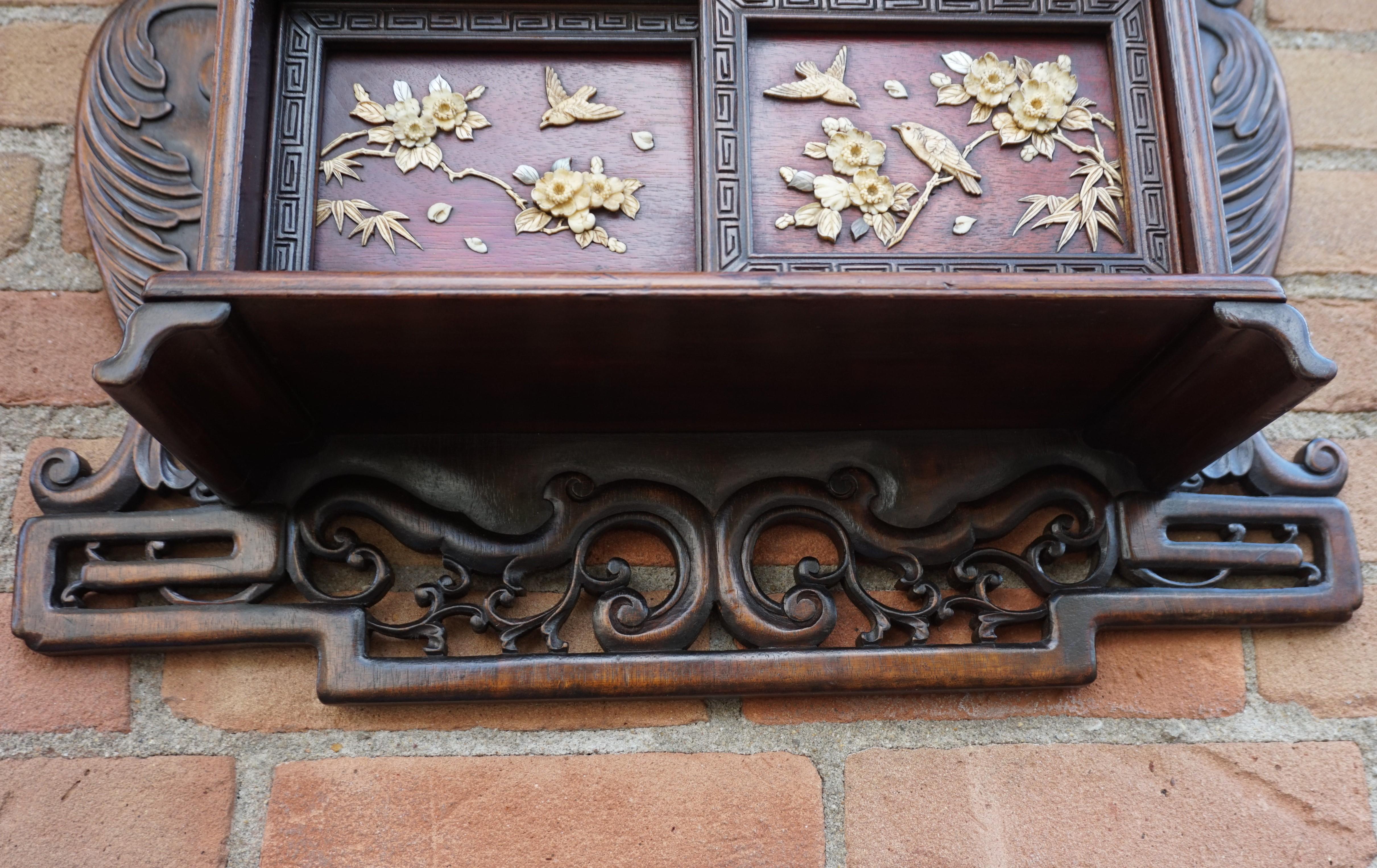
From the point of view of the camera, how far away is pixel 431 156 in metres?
0.79

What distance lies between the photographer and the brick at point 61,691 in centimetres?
83

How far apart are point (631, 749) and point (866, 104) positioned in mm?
506

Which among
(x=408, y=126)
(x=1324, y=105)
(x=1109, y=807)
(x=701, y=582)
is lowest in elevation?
(x=1109, y=807)

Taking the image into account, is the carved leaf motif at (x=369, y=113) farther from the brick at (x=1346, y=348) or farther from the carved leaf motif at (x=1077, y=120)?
the brick at (x=1346, y=348)

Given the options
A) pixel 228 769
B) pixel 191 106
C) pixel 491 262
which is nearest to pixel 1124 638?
pixel 491 262

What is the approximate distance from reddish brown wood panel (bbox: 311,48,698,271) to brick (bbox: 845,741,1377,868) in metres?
0.43

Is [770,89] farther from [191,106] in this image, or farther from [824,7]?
[191,106]

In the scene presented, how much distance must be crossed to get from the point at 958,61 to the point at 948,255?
16cm

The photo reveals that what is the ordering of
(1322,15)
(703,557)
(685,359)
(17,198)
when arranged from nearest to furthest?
(685,359)
(703,557)
(17,198)
(1322,15)

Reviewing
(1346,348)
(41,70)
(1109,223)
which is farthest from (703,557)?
(41,70)

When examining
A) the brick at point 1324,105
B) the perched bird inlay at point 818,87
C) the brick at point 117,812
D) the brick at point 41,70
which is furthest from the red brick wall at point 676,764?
the brick at point 1324,105

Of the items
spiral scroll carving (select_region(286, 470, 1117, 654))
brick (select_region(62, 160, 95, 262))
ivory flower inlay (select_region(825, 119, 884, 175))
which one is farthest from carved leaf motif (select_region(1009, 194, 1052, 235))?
brick (select_region(62, 160, 95, 262))

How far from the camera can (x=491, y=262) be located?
0.77 meters

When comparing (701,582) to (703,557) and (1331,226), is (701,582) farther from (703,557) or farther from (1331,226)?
(1331,226)
